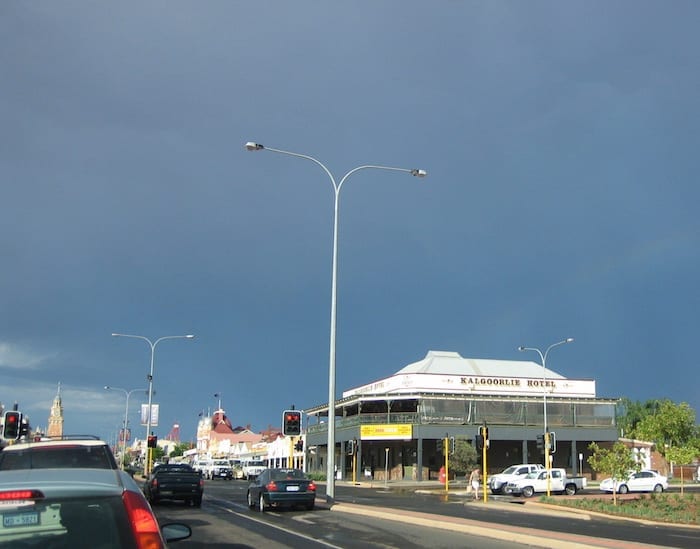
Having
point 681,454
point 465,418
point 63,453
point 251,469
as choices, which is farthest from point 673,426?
point 251,469

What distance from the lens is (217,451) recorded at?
15375cm

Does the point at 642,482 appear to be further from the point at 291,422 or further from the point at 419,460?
the point at 291,422

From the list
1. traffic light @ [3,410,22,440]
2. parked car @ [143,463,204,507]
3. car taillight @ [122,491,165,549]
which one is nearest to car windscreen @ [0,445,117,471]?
car taillight @ [122,491,165,549]

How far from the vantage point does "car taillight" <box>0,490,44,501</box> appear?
11.5ft

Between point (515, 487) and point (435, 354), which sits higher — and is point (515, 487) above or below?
below

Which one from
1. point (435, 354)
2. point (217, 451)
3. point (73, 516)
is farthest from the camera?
point (217, 451)

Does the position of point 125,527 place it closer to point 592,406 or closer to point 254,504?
point 254,504

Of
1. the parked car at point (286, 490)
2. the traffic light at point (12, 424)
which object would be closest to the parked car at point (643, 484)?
the parked car at point (286, 490)

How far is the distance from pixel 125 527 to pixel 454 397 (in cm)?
6979

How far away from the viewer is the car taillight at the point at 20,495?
138 inches

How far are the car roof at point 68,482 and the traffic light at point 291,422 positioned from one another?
83.5 ft

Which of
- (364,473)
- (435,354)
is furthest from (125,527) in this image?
(435,354)

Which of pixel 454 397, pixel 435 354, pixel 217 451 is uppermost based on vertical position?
pixel 435 354

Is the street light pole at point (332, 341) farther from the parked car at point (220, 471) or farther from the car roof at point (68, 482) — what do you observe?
the parked car at point (220, 471)
